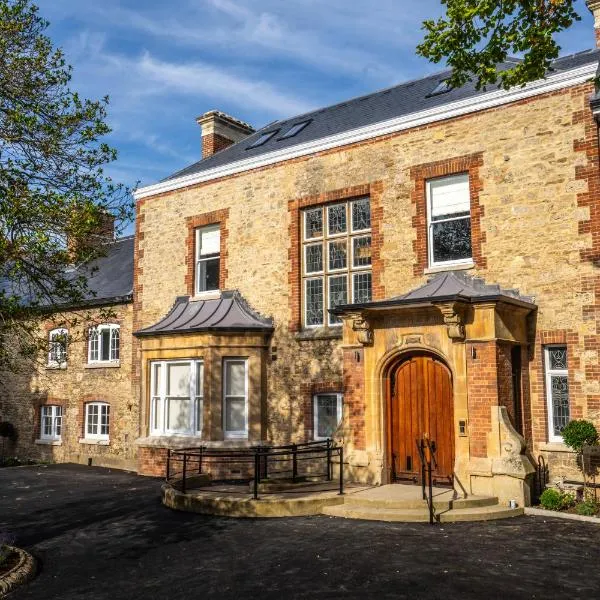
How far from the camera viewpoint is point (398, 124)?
49.5 ft

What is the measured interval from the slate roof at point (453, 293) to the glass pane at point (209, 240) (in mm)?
5856

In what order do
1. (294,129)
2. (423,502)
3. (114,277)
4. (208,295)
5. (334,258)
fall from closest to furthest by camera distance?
(423,502) → (334,258) → (208,295) → (294,129) → (114,277)

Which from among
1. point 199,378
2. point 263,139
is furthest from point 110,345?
point 263,139

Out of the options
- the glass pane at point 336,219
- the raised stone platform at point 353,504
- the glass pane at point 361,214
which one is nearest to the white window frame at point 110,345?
the glass pane at point 336,219

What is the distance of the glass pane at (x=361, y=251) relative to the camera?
612 inches

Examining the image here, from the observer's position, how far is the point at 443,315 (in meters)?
12.4

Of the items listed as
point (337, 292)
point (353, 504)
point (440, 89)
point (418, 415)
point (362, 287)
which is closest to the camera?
point (353, 504)

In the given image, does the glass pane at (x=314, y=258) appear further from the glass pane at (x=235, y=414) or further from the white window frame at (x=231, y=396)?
the glass pane at (x=235, y=414)

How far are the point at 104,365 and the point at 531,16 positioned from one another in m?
16.4

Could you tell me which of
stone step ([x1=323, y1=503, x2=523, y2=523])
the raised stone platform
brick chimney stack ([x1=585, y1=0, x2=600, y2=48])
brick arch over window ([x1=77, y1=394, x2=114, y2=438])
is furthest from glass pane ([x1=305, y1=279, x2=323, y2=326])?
brick chimney stack ([x1=585, y1=0, x2=600, y2=48])

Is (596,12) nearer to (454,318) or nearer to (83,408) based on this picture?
(454,318)

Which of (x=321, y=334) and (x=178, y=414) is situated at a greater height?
(x=321, y=334)

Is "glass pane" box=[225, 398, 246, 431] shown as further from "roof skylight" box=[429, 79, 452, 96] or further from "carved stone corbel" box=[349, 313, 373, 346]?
"roof skylight" box=[429, 79, 452, 96]

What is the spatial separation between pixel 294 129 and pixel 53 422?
12.8 m
